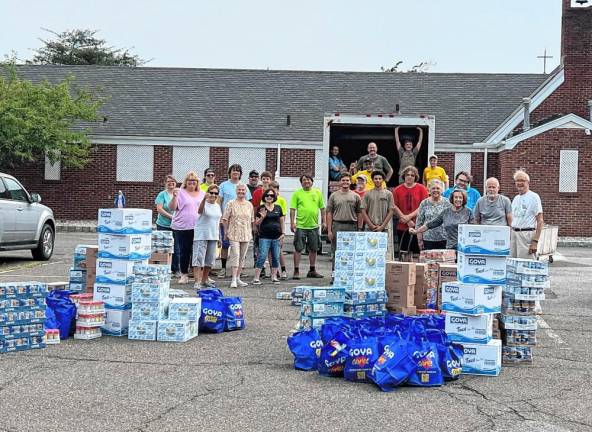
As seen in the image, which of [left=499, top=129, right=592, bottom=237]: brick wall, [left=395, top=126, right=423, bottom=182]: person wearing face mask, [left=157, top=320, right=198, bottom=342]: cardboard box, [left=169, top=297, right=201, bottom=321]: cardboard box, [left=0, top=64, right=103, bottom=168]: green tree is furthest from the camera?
[left=499, top=129, right=592, bottom=237]: brick wall

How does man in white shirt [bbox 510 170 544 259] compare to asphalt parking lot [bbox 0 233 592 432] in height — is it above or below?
above

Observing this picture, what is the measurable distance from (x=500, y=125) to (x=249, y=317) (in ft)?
82.2

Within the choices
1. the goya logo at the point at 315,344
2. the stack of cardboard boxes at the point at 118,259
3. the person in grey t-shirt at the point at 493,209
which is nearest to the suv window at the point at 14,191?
the stack of cardboard boxes at the point at 118,259

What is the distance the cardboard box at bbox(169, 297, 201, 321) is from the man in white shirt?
4.66m

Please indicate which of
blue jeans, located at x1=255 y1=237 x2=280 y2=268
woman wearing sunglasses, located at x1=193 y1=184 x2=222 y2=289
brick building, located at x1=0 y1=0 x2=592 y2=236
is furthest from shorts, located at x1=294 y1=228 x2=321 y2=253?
brick building, located at x1=0 y1=0 x2=592 y2=236

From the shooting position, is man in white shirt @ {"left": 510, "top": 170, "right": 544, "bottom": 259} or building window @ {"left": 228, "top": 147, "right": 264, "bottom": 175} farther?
building window @ {"left": 228, "top": 147, "right": 264, "bottom": 175}

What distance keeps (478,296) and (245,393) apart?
2618mm

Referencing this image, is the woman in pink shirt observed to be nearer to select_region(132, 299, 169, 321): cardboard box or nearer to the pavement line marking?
select_region(132, 299, 169, 321): cardboard box

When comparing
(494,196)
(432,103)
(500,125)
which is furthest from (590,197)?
(494,196)

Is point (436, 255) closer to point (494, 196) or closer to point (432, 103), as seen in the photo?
point (494, 196)

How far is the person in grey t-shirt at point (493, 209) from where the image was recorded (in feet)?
40.9

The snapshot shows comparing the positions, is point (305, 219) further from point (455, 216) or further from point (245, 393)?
point (245, 393)

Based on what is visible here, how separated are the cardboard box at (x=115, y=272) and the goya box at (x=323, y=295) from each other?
81.9 inches

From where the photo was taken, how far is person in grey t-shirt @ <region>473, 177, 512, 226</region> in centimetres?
1245
